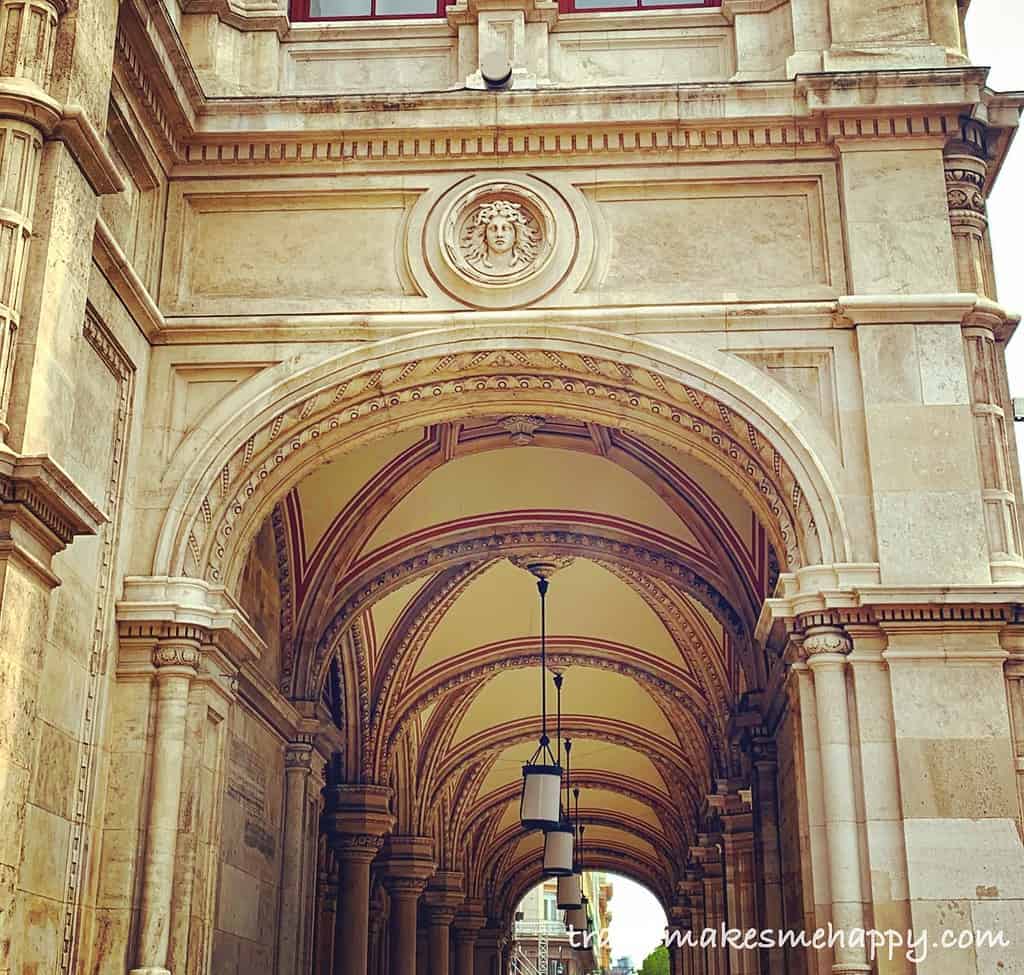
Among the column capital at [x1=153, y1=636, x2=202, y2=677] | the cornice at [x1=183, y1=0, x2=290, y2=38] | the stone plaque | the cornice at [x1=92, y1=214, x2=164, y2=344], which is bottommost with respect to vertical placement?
the stone plaque

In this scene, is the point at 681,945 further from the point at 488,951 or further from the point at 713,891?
the point at 713,891

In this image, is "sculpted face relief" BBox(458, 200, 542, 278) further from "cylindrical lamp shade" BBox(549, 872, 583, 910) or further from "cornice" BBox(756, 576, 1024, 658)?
"cylindrical lamp shade" BBox(549, 872, 583, 910)

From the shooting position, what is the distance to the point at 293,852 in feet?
37.3

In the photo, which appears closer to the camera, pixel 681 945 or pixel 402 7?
pixel 402 7

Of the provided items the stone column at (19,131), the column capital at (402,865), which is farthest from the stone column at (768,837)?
the stone column at (19,131)

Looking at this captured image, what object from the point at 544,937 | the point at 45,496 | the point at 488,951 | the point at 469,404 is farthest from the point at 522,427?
the point at 544,937

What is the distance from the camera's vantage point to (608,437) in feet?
39.2

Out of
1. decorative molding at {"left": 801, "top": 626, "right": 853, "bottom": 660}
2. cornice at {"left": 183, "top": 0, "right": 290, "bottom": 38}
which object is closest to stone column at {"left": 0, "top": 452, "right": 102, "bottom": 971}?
decorative molding at {"left": 801, "top": 626, "right": 853, "bottom": 660}

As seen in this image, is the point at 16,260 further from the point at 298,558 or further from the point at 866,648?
the point at 298,558

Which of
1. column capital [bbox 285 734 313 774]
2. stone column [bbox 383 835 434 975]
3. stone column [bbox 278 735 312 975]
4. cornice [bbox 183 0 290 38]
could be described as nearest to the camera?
cornice [bbox 183 0 290 38]

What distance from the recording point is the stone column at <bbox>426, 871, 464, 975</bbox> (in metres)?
21.5

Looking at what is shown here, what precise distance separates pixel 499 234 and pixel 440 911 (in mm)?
14788

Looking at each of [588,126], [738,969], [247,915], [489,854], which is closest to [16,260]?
[588,126]

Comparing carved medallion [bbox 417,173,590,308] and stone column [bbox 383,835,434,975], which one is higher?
carved medallion [bbox 417,173,590,308]
